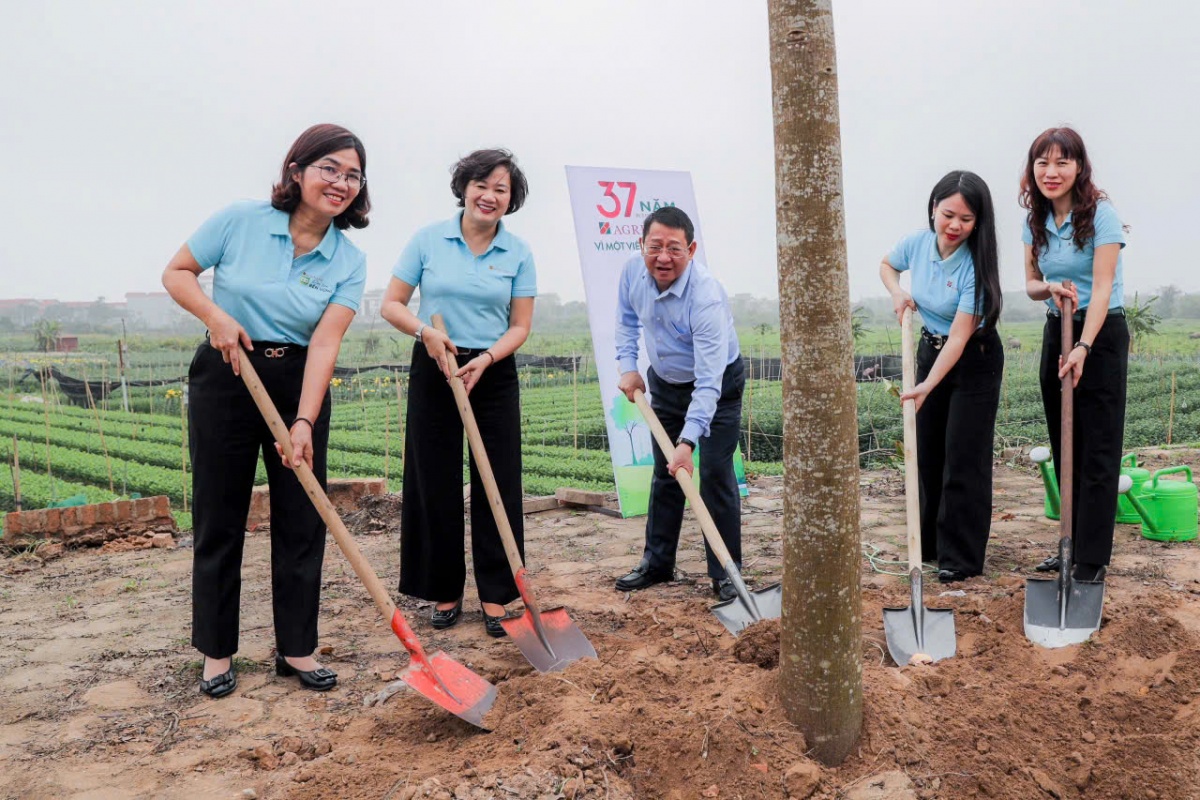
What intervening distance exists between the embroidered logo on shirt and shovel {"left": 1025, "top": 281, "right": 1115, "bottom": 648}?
7.97 feet

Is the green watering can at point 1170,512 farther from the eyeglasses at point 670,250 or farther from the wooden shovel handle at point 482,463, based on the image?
the wooden shovel handle at point 482,463

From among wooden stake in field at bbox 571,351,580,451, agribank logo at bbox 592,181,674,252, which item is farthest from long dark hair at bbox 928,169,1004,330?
wooden stake in field at bbox 571,351,580,451

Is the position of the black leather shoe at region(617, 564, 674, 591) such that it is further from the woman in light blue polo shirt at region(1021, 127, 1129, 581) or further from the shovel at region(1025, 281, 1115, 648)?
the woman in light blue polo shirt at region(1021, 127, 1129, 581)

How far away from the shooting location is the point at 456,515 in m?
3.25

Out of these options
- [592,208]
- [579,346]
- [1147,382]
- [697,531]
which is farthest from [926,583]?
[1147,382]

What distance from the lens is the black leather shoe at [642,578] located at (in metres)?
3.67

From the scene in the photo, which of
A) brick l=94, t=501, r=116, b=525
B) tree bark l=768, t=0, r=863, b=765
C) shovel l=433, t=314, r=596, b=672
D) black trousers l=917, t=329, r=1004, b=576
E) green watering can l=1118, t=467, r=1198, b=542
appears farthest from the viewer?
brick l=94, t=501, r=116, b=525

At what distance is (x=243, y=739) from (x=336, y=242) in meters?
1.43

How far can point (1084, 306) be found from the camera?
3385mm

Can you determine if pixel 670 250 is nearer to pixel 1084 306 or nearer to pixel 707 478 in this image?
pixel 707 478

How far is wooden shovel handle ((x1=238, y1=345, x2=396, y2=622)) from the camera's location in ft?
7.96

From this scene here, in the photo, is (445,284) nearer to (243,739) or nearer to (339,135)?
(339,135)

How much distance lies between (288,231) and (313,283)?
0.16 m

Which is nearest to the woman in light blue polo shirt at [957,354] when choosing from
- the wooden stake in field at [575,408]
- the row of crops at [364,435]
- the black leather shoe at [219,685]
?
the black leather shoe at [219,685]
